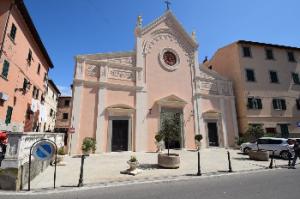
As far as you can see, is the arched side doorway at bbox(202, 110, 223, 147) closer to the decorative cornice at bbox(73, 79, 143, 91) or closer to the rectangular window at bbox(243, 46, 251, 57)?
the decorative cornice at bbox(73, 79, 143, 91)

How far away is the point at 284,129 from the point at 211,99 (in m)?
9.84

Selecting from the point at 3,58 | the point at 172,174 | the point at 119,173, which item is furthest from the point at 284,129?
the point at 3,58

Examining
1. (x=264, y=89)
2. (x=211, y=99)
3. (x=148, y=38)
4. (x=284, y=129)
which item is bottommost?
(x=284, y=129)

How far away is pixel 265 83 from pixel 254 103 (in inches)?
138

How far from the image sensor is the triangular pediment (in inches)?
853

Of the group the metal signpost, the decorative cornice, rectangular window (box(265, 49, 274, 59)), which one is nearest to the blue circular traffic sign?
the metal signpost

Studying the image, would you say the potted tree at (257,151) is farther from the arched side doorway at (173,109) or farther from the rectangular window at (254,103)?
the arched side doorway at (173,109)

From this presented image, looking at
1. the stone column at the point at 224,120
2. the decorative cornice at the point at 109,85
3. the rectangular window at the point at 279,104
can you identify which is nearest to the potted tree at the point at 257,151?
the stone column at the point at 224,120

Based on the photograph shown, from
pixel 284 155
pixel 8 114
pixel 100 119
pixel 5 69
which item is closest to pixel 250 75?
pixel 284 155

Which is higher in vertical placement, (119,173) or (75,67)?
(75,67)

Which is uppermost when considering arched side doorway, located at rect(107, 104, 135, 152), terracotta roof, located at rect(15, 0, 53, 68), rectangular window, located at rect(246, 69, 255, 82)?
terracotta roof, located at rect(15, 0, 53, 68)

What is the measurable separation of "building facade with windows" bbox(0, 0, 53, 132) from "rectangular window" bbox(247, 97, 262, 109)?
2341cm

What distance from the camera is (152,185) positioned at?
7691mm

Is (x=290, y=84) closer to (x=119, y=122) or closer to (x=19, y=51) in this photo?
(x=119, y=122)
